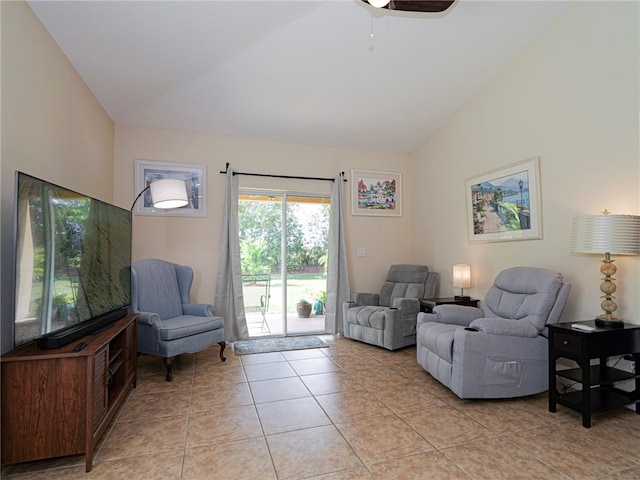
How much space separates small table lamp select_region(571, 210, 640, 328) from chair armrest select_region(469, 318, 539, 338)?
0.43 metres

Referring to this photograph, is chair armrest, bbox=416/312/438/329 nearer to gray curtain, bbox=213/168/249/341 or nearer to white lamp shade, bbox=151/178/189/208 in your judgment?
gray curtain, bbox=213/168/249/341

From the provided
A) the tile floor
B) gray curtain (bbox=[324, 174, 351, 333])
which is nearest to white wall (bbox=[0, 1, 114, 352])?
the tile floor

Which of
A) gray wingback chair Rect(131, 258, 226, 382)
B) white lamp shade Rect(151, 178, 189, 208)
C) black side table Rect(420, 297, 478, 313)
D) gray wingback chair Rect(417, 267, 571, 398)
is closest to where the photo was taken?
gray wingback chair Rect(417, 267, 571, 398)

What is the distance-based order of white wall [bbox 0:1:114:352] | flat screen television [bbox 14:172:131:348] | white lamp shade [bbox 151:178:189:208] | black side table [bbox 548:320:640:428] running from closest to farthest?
1. flat screen television [bbox 14:172:131:348]
2. white wall [bbox 0:1:114:352]
3. black side table [bbox 548:320:640:428]
4. white lamp shade [bbox 151:178:189:208]

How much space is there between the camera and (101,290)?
101 inches

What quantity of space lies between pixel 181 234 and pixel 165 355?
1.67 metres

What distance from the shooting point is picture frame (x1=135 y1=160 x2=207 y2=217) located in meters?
4.36

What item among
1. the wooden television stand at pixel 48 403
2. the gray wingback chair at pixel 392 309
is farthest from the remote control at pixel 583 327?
the wooden television stand at pixel 48 403

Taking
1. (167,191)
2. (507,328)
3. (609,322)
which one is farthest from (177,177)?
(609,322)

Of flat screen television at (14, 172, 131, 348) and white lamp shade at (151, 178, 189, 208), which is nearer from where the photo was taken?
flat screen television at (14, 172, 131, 348)

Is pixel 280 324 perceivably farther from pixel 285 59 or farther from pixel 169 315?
pixel 285 59

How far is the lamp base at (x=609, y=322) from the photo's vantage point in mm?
2535

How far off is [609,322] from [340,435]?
80.0 inches

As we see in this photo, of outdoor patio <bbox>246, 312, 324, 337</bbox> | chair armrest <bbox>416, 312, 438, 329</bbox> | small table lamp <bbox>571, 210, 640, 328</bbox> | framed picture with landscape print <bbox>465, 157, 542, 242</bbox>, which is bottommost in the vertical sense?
outdoor patio <bbox>246, 312, 324, 337</bbox>
